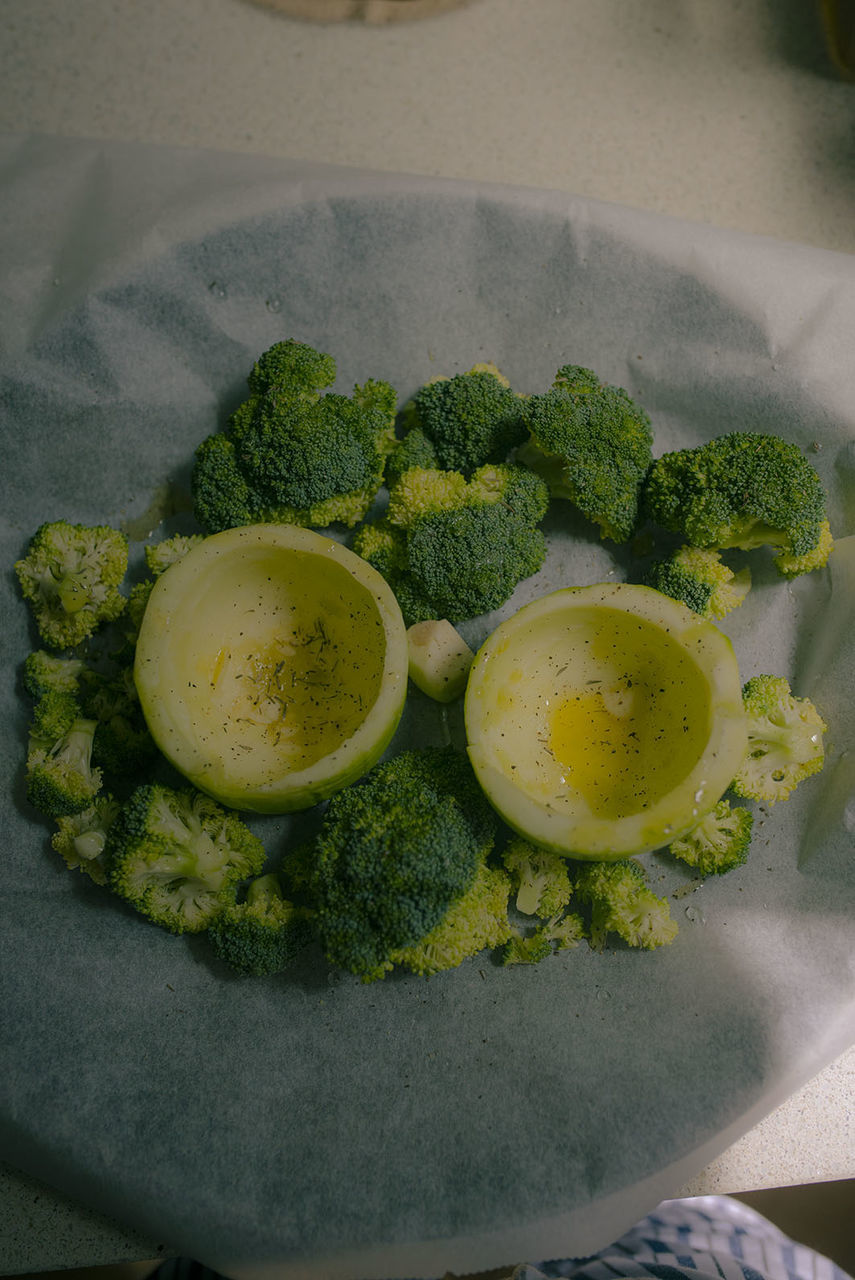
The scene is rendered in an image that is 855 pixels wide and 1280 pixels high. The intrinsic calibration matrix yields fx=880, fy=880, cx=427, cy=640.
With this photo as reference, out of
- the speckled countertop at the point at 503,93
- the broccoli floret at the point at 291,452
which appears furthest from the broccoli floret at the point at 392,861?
the speckled countertop at the point at 503,93

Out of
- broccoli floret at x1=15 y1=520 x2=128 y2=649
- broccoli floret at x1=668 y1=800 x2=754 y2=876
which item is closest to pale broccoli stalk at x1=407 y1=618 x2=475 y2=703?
broccoli floret at x1=668 y1=800 x2=754 y2=876

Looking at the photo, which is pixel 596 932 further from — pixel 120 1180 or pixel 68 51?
pixel 68 51

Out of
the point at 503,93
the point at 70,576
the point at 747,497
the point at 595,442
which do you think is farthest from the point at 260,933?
the point at 503,93

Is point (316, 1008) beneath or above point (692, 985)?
beneath

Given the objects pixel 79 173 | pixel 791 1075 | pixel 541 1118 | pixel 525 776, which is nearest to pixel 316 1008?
pixel 541 1118

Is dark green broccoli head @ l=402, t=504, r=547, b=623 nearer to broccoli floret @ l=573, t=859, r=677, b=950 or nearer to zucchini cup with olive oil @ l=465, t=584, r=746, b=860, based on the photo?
zucchini cup with olive oil @ l=465, t=584, r=746, b=860

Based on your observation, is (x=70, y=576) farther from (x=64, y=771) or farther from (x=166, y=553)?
(x=64, y=771)
